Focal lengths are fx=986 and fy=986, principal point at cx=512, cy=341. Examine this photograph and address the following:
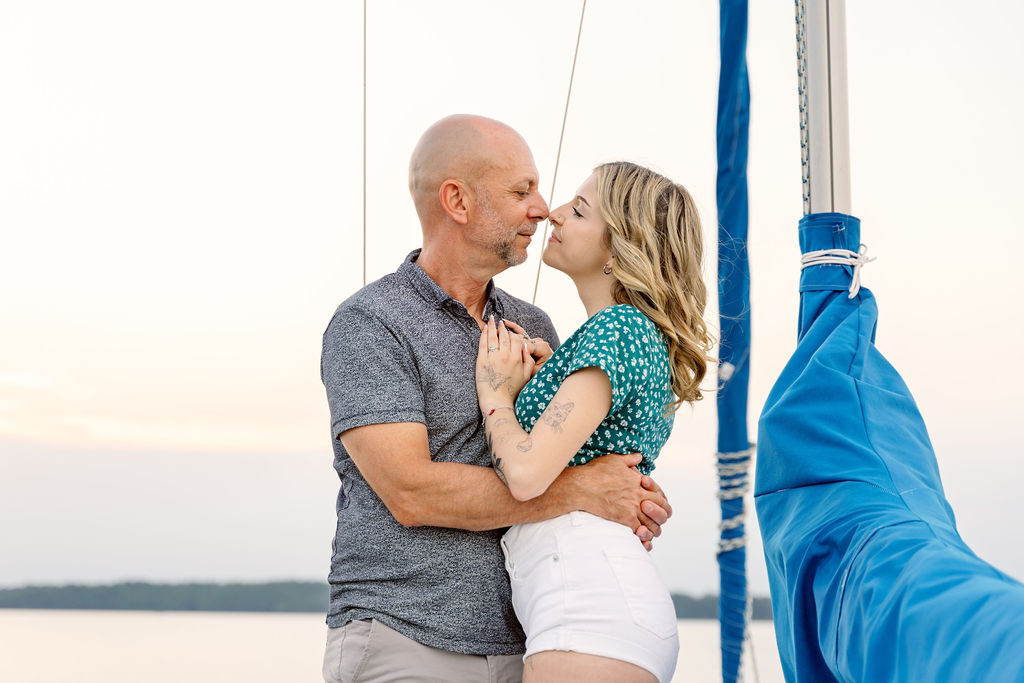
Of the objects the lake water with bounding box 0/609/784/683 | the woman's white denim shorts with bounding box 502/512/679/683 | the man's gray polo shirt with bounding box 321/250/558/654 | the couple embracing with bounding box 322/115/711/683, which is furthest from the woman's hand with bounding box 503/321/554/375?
the lake water with bounding box 0/609/784/683

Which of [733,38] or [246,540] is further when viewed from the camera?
[246,540]

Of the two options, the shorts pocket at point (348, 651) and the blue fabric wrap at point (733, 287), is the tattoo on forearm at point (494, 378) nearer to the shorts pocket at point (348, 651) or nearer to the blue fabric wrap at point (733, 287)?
the shorts pocket at point (348, 651)

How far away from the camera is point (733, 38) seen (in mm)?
2162

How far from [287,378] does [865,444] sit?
215 inches

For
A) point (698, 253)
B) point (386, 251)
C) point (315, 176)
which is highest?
point (315, 176)

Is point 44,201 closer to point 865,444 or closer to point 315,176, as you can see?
point 315,176

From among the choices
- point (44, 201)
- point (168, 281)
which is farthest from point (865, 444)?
point (44, 201)

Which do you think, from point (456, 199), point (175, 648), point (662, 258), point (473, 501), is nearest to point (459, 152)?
point (456, 199)

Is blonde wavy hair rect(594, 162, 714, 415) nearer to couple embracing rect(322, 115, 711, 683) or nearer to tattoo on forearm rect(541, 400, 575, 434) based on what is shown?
couple embracing rect(322, 115, 711, 683)

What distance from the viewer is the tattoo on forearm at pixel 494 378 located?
1634 millimetres

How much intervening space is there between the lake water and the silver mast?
9.61 feet

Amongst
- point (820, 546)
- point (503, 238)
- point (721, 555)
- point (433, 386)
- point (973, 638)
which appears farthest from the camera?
point (721, 555)

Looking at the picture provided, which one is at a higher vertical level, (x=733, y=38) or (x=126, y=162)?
(x=126, y=162)

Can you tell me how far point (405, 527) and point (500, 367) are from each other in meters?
0.31
